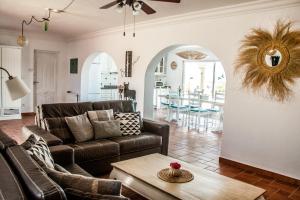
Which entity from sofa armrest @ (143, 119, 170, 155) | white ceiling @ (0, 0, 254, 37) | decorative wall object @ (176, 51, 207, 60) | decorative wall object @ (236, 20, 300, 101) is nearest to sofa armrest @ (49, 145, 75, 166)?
sofa armrest @ (143, 119, 170, 155)

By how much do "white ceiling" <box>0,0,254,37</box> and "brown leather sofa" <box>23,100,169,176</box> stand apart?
1733 millimetres

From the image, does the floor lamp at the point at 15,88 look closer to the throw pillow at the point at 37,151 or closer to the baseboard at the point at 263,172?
the throw pillow at the point at 37,151

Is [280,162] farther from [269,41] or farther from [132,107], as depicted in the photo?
[132,107]

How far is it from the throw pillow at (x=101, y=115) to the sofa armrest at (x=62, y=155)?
1.03m

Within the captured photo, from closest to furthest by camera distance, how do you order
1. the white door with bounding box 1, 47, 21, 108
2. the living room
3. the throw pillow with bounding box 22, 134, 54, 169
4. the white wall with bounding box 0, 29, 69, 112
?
1. the throw pillow with bounding box 22, 134, 54, 169
2. the living room
3. the white door with bounding box 1, 47, 21, 108
4. the white wall with bounding box 0, 29, 69, 112

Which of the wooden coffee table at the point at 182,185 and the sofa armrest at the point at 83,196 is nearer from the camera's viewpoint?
the sofa armrest at the point at 83,196

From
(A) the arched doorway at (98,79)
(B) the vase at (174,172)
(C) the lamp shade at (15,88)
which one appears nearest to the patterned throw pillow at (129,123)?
(B) the vase at (174,172)

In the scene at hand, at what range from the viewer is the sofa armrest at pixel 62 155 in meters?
Answer: 2.45

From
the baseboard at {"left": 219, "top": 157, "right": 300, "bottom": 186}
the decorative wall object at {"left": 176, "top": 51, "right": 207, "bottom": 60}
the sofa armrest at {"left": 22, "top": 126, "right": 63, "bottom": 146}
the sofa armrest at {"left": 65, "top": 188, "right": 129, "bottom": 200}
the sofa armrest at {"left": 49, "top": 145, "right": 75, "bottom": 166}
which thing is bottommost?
the baseboard at {"left": 219, "top": 157, "right": 300, "bottom": 186}

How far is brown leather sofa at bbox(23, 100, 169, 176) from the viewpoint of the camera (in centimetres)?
302

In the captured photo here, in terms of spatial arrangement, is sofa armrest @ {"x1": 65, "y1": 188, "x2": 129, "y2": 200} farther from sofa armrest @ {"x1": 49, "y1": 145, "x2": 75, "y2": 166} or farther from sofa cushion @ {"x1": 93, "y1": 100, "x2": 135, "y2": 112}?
sofa cushion @ {"x1": 93, "y1": 100, "x2": 135, "y2": 112}

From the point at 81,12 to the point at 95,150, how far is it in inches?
109

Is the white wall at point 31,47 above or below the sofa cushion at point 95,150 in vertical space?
above

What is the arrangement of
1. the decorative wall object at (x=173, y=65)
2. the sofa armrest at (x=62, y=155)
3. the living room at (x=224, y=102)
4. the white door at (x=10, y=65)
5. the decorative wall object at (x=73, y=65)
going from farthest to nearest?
the decorative wall object at (x=173, y=65) → the decorative wall object at (x=73, y=65) → the white door at (x=10, y=65) → the living room at (x=224, y=102) → the sofa armrest at (x=62, y=155)
